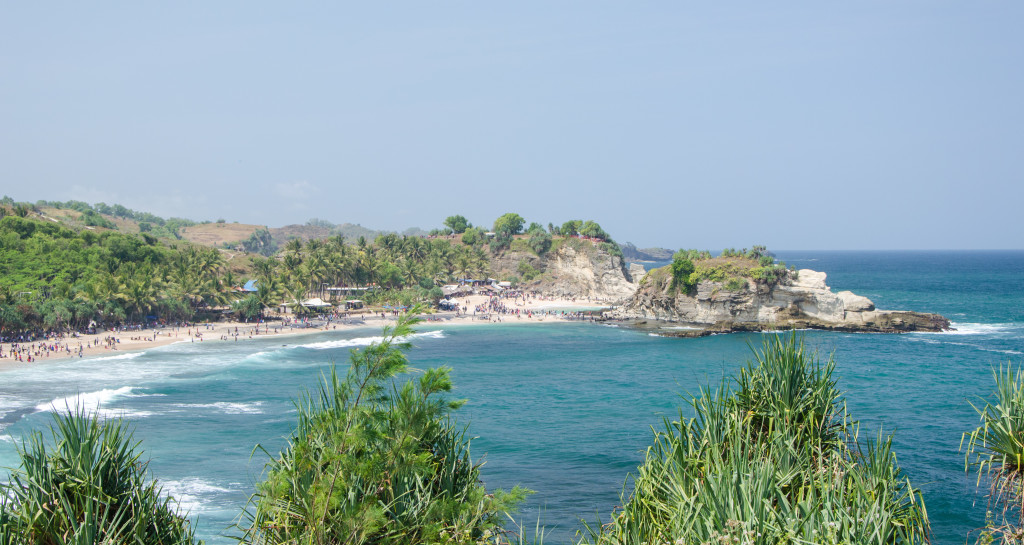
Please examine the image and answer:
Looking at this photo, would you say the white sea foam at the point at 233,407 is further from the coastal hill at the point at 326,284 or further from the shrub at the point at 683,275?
the shrub at the point at 683,275

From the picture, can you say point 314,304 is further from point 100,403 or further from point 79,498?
point 79,498

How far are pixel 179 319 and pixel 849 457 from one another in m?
64.2

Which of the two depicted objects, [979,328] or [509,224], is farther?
[509,224]

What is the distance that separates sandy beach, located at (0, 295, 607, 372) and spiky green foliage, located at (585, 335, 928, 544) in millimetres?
26351

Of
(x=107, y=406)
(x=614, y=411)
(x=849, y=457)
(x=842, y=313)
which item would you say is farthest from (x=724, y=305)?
(x=849, y=457)

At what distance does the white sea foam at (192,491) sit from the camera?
20.8 meters

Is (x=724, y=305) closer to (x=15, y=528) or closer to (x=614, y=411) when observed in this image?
(x=614, y=411)

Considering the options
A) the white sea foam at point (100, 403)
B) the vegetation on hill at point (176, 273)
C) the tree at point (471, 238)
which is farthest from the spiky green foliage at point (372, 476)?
the tree at point (471, 238)

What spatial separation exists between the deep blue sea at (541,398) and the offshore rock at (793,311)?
9.71ft

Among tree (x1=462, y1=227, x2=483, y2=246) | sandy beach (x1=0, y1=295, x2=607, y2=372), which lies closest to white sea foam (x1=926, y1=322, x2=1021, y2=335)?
sandy beach (x1=0, y1=295, x2=607, y2=372)

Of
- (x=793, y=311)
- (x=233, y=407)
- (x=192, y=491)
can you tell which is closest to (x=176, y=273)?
(x=233, y=407)

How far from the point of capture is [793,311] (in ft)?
203

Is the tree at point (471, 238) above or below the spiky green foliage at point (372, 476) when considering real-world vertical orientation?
above

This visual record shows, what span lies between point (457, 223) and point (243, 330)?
66.2 m
